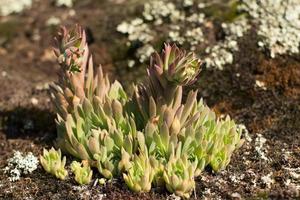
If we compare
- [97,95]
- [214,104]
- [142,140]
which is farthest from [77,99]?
[214,104]

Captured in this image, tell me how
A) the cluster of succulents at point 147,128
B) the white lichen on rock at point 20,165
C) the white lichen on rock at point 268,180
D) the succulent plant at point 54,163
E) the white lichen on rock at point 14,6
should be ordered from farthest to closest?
1. the white lichen on rock at point 14,6
2. the white lichen on rock at point 20,165
3. the succulent plant at point 54,163
4. the white lichen on rock at point 268,180
5. the cluster of succulents at point 147,128

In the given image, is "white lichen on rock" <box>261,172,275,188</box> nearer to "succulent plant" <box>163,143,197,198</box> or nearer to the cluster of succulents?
the cluster of succulents

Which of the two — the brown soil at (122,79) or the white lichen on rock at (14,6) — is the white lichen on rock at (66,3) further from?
the white lichen on rock at (14,6)

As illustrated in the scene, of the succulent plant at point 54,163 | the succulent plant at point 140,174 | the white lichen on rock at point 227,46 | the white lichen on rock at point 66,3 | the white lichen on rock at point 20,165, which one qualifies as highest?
the white lichen on rock at point 227,46

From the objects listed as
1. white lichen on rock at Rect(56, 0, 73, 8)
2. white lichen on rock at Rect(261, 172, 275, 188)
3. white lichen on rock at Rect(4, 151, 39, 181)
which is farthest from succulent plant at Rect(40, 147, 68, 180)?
white lichen on rock at Rect(56, 0, 73, 8)

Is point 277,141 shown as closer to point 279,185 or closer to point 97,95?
point 279,185

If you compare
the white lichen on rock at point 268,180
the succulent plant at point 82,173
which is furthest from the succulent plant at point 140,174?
the white lichen on rock at point 268,180
